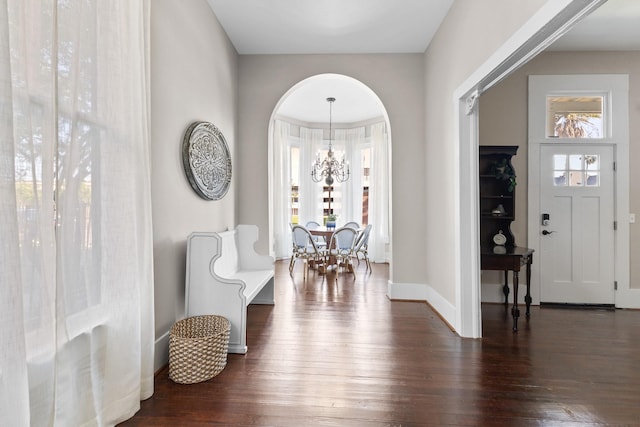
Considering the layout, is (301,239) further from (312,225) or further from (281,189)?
(281,189)

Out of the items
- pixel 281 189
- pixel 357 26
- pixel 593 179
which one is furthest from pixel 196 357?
pixel 281 189

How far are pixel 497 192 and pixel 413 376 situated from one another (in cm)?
245

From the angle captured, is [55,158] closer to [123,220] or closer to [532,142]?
[123,220]

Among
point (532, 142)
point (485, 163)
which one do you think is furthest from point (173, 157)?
point (532, 142)

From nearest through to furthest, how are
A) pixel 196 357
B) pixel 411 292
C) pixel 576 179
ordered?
pixel 196 357
pixel 576 179
pixel 411 292

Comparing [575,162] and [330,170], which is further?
[330,170]

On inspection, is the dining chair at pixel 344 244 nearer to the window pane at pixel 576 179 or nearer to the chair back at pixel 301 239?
the chair back at pixel 301 239

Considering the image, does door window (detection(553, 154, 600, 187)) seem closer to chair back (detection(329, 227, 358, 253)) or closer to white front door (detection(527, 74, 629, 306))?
white front door (detection(527, 74, 629, 306))

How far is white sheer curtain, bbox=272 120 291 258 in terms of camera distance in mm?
7137

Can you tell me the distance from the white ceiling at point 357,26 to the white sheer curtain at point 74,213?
163 cm

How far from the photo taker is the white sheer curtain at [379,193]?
23.1 feet

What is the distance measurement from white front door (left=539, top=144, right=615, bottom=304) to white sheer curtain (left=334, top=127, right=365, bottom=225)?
411 centimetres

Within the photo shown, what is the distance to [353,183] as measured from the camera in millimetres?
7535

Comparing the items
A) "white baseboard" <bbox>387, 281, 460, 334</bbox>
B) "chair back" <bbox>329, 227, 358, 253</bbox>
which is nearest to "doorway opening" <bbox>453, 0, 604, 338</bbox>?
"white baseboard" <bbox>387, 281, 460, 334</bbox>
